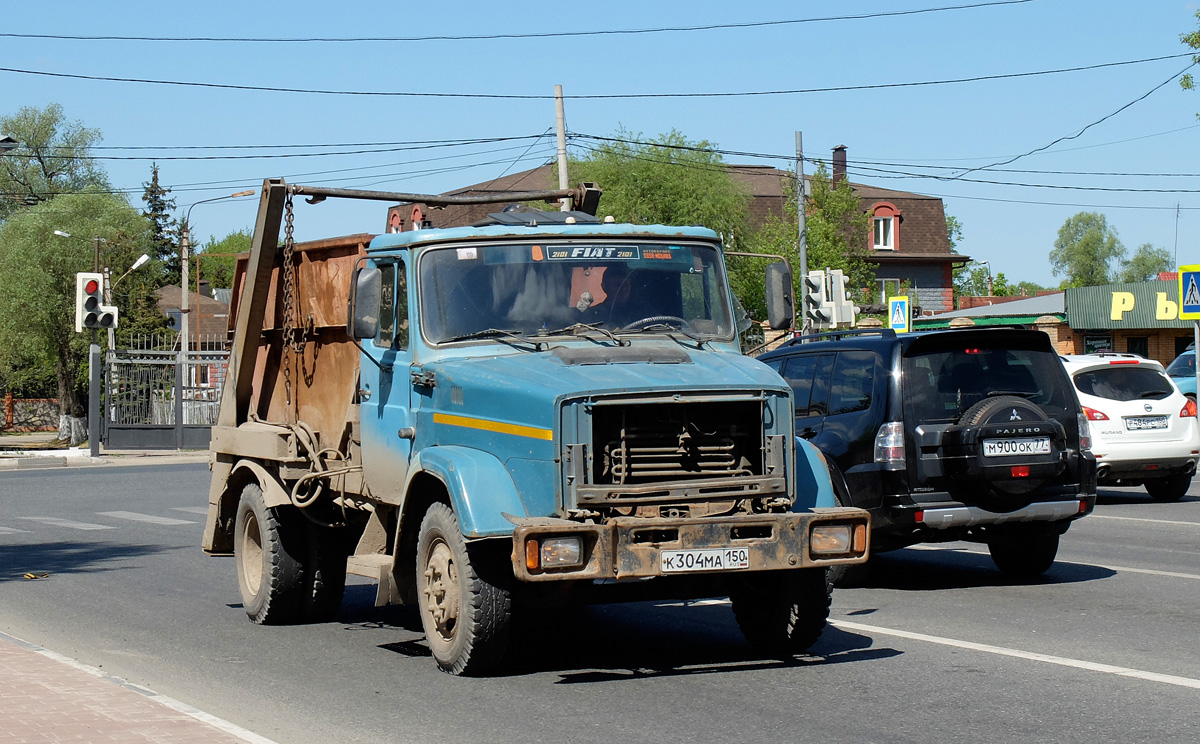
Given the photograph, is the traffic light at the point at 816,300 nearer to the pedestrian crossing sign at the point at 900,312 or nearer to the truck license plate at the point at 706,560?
the pedestrian crossing sign at the point at 900,312

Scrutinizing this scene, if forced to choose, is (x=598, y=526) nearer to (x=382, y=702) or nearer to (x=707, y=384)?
(x=707, y=384)

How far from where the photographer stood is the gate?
35.8m

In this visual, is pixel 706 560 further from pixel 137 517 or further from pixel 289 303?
pixel 137 517

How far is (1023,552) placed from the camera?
37.6 feet

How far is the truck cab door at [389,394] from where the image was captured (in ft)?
27.1

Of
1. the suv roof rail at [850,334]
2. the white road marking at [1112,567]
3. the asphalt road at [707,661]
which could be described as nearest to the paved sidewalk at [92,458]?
the asphalt road at [707,661]

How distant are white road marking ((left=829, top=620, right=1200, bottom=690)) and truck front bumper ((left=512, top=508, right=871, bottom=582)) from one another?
134cm

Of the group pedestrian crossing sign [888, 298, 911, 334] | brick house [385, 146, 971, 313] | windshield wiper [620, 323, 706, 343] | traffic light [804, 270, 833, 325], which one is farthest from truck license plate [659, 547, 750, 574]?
brick house [385, 146, 971, 313]

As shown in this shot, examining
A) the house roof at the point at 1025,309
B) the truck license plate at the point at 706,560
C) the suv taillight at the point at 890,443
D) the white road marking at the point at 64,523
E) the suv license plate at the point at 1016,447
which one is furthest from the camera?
the house roof at the point at 1025,309

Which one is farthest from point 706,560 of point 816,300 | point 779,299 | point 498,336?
point 816,300

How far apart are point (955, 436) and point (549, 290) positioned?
3.70m

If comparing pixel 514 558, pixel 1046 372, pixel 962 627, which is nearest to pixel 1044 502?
pixel 1046 372

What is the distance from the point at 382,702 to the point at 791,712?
2.00 m

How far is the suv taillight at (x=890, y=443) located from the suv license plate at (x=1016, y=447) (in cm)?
A: 59
